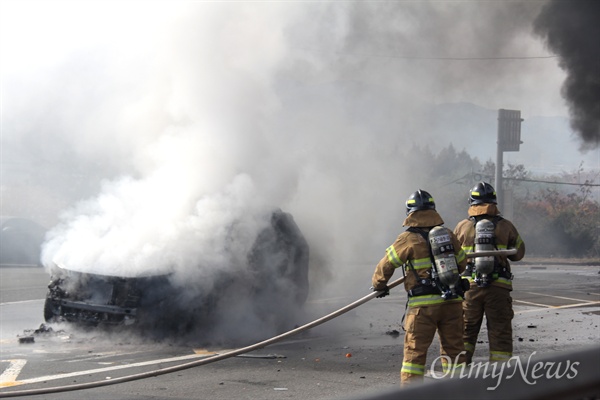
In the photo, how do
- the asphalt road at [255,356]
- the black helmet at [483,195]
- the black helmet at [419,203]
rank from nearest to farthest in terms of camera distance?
the black helmet at [419,203], the asphalt road at [255,356], the black helmet at [483,195]

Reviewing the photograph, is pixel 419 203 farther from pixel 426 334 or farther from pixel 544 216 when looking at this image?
pixel 544 216

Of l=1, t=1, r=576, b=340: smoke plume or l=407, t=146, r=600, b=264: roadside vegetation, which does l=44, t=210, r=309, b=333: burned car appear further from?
l=407, t=146, r=600, b=264: roadside vegetation

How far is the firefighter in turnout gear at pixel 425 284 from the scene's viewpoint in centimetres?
530

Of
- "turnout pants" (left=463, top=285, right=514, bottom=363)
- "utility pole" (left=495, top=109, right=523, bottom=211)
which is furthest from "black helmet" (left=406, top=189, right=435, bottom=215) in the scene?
"utility pole" (left=495, top=109, right=523, bottom=211)

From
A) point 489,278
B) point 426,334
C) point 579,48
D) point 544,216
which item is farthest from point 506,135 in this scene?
point 426,334

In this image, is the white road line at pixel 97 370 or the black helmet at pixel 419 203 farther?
the white road line at pixel 97 370

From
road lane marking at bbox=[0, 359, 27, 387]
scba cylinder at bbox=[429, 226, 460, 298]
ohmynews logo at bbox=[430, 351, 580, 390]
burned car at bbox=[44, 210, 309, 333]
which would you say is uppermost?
scba cylinder at bbox=[429, 226, 460, 298]

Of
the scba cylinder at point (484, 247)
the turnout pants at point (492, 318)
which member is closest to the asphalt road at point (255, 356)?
the turnout pants at point (492, 318)

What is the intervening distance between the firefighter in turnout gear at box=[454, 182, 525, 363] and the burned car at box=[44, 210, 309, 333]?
115 inches

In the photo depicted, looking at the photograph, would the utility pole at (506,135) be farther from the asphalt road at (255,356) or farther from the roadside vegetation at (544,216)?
the asphalt road at (255,356)

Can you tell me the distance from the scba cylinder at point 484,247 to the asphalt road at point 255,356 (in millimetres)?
1157

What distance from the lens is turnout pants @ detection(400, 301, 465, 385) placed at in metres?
5.23

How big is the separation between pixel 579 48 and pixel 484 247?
30.3 ft

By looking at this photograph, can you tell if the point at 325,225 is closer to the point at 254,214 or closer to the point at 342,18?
the point at 254,214
